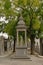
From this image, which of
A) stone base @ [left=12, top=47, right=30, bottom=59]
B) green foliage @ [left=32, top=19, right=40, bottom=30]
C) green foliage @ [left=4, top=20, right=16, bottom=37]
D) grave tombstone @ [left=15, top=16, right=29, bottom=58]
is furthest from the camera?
green foliage @ [left=4, top=20, right=16, bottom=37]

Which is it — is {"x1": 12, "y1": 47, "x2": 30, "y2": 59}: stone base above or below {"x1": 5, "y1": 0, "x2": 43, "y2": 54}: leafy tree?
below

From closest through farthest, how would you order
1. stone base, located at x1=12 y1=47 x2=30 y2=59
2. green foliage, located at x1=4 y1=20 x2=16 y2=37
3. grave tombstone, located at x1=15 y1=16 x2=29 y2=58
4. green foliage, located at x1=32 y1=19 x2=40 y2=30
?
stone base, located at x1=12 y1=47 x2=30 y2=59 < grave tombstone, located at x1=15 y1=16 x2=29 y2=58 < green foliage, located at x1=32 y1=19 x2=40 y2=30 < green foliage, located at x1=4 y1=20 x2=16 y2=37

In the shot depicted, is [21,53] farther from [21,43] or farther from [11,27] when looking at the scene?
[11,27]

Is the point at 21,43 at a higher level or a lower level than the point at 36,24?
lower

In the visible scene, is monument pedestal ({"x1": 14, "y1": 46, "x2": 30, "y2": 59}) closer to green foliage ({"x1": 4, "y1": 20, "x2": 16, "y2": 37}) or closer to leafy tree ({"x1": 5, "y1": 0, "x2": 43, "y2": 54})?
leafy tree ({"x1": 5, "y1": 0, "x2": 43, "y2": 54})

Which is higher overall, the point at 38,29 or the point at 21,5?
the point at 21,5

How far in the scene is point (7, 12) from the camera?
25.0 meters

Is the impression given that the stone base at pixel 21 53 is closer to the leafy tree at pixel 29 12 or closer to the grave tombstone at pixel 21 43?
the grave tombstone at pixel 21 43

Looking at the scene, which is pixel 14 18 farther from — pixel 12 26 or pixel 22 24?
pixel 22 24

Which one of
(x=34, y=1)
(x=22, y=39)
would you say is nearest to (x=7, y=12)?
(x=34, y=1)

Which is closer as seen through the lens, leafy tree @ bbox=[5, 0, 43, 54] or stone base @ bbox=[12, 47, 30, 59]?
stone base @ bbox=[12, 47, 30, 59]

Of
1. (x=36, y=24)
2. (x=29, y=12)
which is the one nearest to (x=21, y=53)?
(x=36, y=24)

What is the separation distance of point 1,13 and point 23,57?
8.20 m

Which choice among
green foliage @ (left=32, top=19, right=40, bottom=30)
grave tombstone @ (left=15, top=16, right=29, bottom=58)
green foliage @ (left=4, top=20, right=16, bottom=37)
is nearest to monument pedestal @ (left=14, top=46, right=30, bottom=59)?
grave tombstone @ (left=15, top=16, right=29, bottom=58)
